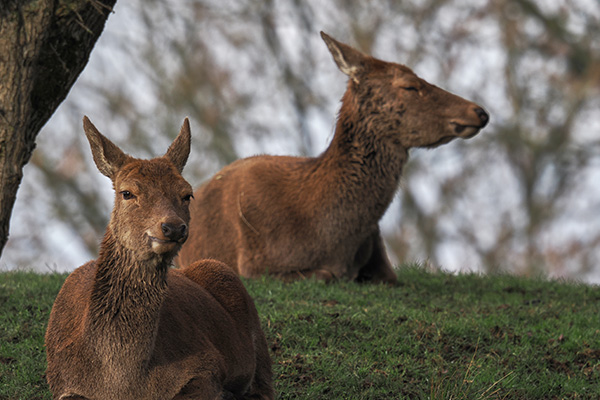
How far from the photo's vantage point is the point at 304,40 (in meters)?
22.6

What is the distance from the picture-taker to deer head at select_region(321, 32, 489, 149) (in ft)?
33.1

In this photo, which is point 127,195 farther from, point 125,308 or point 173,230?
point 125,308

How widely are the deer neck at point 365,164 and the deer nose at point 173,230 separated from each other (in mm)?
5232

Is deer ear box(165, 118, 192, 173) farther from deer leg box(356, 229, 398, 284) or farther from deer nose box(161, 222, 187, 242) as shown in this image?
deer leg box(356, 229, 398, 284)

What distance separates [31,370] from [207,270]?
151 cm

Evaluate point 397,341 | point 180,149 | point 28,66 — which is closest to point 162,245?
point 180,149

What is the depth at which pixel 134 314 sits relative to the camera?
5.12 meters

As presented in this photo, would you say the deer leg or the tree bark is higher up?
the tree bark

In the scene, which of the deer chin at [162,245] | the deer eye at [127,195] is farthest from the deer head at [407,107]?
the deer chin at [162,245]

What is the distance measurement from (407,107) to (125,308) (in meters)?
5.72

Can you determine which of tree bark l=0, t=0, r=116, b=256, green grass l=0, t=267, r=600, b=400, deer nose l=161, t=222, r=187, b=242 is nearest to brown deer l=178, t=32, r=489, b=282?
green grass l=0, t=267, r=600, b=400

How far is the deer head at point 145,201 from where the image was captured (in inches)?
195

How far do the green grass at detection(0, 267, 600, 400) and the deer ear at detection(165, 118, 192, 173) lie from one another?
6.20 feet

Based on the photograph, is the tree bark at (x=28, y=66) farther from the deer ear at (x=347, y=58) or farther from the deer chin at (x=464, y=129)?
the deer chin at (x=464, y=129)
